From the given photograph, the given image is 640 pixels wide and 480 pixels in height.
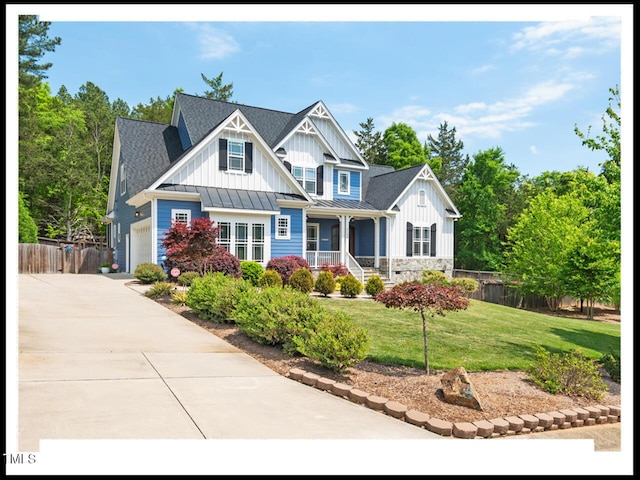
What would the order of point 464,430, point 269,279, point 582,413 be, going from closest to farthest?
1. point 464,430
2. point 582,413
3. point 269,279

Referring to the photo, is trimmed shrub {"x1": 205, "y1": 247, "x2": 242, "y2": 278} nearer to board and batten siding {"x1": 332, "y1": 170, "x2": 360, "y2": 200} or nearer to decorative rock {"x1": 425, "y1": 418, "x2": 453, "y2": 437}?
board and batten siding {"x1": 332, "y1": 170, "x2": 360, "y2": 200}

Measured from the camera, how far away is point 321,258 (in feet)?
73.0

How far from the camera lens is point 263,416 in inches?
187

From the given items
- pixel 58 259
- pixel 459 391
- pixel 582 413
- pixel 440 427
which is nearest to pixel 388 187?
pixel 58 259

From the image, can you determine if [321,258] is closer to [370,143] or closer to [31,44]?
[31,44]

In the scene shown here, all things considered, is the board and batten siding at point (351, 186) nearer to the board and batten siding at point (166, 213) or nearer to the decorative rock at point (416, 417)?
the board and batten siding at point (166, 213)

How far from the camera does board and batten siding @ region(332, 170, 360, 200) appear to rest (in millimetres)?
24406

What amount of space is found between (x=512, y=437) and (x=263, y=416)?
263cm

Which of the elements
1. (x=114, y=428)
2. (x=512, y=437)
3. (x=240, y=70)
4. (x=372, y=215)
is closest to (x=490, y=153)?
(x=372, y=215)

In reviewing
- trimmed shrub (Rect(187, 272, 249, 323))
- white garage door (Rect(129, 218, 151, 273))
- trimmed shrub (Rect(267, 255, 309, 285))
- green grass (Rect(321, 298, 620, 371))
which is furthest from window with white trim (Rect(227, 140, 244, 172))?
trimmed shrub (Rect(187, 272, 249, 323))

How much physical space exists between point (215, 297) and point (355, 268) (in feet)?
43.7

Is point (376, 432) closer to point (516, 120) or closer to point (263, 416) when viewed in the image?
point (263, 416)

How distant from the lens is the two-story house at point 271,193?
18.4 meters

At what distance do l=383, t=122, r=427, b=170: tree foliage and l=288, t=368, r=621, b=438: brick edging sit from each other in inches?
1324
